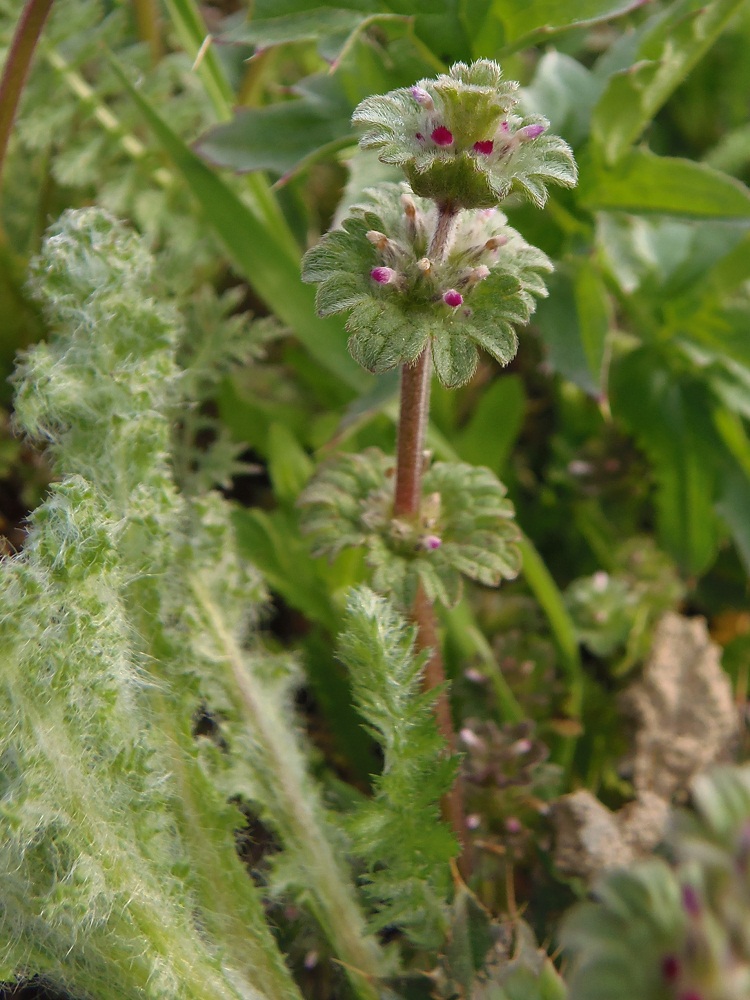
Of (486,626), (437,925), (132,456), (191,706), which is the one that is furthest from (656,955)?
(486,626)

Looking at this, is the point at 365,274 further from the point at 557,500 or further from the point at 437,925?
the point at 557,500

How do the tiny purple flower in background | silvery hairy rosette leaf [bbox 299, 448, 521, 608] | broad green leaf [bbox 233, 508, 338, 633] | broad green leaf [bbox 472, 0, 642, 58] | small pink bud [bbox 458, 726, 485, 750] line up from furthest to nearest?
broad green leaf [bbox 233, 508, 338, 633] → small pink bud [bbox 458, 726, 485, 750] → broad green leaf [bbox 472, 0, 642, 58] → silvery hairy rosette leaf [bbox 299, 448, 521, 608] → the tiny purple flower in background

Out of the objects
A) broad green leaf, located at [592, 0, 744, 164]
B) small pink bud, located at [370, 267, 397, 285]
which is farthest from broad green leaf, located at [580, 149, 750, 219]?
small pink bud, located at [370, 267, 397, 285]

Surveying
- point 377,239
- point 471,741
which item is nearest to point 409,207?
point 377,239

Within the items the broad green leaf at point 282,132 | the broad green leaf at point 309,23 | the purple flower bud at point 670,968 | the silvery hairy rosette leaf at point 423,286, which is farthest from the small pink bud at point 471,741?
the broad green leaf at point 309,23

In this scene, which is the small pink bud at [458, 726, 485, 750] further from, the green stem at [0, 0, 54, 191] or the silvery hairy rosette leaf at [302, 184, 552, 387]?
the green stem at [0, 0, 54, 191]

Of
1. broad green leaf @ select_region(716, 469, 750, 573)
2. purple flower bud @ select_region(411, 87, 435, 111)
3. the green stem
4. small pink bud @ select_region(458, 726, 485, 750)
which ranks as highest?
the green stem

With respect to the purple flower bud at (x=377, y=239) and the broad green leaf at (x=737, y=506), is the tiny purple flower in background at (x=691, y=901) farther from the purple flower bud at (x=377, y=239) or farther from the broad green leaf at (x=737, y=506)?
the broad green leaf at (x=737, y=506)

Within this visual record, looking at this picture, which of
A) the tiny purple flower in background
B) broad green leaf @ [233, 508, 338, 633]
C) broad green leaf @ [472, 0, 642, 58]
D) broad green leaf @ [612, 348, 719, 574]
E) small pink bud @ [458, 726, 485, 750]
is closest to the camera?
Result: the tiny purple flower in background
